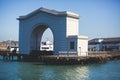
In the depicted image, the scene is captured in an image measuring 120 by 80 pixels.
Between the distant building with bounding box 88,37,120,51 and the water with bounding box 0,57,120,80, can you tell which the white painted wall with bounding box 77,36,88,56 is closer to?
the water with bounding box 0,57,120,80

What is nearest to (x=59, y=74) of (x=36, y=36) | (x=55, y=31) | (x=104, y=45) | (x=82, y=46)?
(x=82, y=46)

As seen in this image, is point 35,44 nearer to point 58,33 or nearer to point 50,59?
point 58,33

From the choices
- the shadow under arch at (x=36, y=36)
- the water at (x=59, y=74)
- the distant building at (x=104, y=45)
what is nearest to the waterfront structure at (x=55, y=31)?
the shadow under arch at (x=36, y=36)

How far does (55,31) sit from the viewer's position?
47.4m

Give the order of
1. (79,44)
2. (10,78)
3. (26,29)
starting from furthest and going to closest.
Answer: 1. (26,29)
2. (79,44)
3. (10,78)

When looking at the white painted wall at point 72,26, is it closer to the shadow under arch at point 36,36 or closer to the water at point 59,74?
the shadow under arch at point 36,36

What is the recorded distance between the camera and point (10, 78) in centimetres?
2425

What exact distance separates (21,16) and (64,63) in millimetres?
19933

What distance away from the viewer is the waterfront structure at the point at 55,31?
44.9 meters

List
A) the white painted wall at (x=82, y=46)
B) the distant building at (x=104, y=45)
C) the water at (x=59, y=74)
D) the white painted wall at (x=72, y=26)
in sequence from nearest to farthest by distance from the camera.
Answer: the water at (x=59, y=74), the white painted wall at (x=82, y=46), the white painted wall at (x=72, y=26), the distant building at (x=104, y=45)

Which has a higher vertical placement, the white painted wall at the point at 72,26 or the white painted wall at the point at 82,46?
the white painted wall at the point at 72,26

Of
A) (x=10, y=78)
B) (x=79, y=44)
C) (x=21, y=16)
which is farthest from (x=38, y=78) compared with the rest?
(x=21, y=16)

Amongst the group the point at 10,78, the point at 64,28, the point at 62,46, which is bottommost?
the point at 10,78

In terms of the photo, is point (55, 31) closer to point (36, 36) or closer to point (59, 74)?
point (36, 36)
